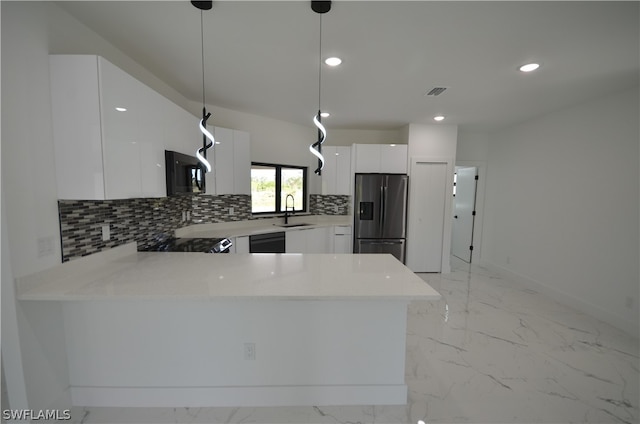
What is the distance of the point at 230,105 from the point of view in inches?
149

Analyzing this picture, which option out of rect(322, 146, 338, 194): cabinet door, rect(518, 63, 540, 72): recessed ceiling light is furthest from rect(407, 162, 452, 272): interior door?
rect(518, 63, 540, 72): recessed ceiling light

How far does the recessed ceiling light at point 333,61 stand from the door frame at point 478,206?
370 centimetres

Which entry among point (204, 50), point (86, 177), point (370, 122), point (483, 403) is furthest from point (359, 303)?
point (370, 122)

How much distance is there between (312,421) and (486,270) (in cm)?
460

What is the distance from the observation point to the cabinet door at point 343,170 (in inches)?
192

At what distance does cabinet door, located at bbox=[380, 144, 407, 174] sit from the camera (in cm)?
464

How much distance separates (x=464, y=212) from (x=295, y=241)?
374 centimetres

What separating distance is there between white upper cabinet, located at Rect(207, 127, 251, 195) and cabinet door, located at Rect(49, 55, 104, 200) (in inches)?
70.1

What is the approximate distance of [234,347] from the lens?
6.00 ft

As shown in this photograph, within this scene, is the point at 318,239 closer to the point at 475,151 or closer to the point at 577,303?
the point at 475,151

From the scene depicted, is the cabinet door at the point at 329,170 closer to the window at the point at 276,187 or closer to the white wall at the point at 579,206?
the window at the point at 276,187

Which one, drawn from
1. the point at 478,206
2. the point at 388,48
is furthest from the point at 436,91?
the point at 478,206

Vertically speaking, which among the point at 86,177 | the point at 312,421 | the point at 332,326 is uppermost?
the point at 86,177

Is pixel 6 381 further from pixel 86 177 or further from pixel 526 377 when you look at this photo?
pixel 526 377
